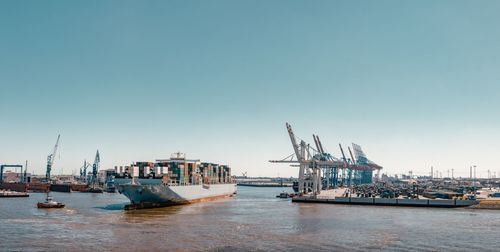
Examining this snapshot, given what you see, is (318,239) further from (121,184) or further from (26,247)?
(121,184)

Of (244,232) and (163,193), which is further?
(163,193)

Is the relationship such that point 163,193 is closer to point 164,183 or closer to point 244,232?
point 164,183

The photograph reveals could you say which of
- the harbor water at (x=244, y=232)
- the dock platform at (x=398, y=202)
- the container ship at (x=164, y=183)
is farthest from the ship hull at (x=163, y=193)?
the dock platform at (x=398, y=202)

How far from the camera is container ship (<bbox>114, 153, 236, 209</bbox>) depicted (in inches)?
3174

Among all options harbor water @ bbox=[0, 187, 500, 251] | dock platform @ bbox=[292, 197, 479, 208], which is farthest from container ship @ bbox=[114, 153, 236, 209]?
dock platform @ bbox=[292, 197, 479, 208]

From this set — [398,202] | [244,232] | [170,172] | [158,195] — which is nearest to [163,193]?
[158,195]

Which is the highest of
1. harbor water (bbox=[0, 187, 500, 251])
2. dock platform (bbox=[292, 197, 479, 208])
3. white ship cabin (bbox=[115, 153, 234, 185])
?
white ship cabin (bbox=[115, 153, 234, 185])

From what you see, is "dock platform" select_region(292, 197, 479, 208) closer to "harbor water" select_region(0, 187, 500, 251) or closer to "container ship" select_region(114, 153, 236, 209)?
"harbor water" select_region(0, 187, 500, 251)

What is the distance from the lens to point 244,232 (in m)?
52.6

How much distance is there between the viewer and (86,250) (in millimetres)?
40281

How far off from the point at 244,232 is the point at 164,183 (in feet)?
119

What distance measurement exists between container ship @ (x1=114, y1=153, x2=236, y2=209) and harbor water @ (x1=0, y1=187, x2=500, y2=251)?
7.65 m

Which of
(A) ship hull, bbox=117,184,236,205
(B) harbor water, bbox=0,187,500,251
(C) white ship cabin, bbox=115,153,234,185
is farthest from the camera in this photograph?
(C) white ship cabin, bbox=115,153,234,185

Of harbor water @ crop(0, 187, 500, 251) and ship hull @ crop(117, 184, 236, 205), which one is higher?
ship hull @ crop(117, 184, 236, 205)
